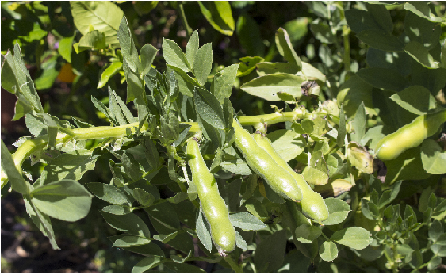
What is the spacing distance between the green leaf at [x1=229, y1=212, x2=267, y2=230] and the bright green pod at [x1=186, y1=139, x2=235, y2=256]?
0.22 ft

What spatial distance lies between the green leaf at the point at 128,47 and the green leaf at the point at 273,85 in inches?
14.7

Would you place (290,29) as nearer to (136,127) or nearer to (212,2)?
(212,2)

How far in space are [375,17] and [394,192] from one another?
436 millimetres

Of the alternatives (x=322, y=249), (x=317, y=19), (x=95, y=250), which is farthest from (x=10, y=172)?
(x=95, y=250)

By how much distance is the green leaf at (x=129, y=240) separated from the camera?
0.68m

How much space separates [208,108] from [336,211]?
0.32m

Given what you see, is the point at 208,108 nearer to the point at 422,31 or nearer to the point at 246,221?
the point at 246,221

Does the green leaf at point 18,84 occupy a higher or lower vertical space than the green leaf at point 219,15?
higher

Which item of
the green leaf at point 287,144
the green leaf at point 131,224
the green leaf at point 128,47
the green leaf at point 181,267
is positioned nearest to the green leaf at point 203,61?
the green leaf at point 128,47

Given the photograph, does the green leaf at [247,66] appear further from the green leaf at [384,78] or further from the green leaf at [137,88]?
the green leaf at [137,88]

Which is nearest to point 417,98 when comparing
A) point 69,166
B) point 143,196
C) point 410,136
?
point 410,136

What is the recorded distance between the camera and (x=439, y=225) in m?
0.85

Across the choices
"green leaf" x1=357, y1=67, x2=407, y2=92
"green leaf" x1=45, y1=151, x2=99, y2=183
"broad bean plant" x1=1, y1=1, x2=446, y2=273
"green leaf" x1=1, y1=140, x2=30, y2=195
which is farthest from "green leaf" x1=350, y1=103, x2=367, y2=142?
"green leaf" x1=1, y1=140, x2=30, y2=195

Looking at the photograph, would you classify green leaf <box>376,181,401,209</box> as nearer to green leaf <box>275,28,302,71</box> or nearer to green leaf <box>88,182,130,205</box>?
green leaf <box>275,28,302,71</box>
